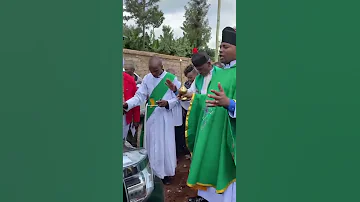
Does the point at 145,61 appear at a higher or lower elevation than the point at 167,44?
lower

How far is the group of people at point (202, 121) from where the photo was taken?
186 centimetres

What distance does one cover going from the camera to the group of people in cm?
186

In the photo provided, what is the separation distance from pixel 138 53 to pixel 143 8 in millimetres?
2158

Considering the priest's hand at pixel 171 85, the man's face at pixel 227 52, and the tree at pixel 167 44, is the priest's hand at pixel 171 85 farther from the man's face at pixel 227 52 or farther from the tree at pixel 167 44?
the tree at pixel 167 44

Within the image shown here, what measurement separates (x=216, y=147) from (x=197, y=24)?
6.21 ft

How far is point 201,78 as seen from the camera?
2.49 m

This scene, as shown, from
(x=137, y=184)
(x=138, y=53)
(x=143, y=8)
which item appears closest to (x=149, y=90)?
(x=143, y=8)

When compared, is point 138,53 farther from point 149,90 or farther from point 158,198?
point 158,198

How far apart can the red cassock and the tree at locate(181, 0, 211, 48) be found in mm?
826

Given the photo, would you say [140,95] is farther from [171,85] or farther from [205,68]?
[205,68]

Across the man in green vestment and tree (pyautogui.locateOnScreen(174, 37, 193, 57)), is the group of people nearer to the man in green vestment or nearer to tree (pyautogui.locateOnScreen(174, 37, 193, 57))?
the man in green vestment

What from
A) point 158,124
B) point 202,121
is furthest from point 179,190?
point 202,121

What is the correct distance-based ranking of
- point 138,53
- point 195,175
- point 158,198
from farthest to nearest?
point 138,53 < point 195,175 < point 158,198

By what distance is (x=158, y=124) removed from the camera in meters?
3.02
